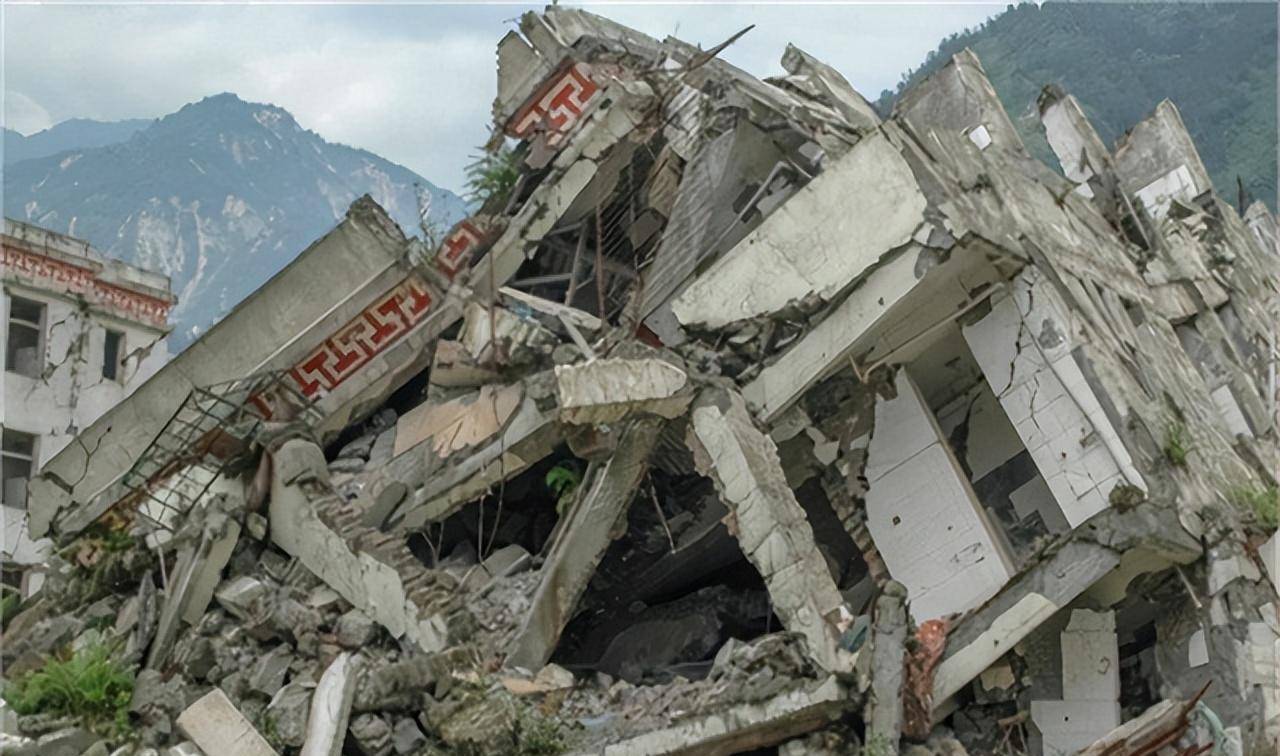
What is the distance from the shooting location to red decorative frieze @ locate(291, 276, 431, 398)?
10.5m

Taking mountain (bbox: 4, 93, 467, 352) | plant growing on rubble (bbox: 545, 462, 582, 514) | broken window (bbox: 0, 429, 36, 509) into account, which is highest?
mountain (bbox: 4, 93, 467, 352)

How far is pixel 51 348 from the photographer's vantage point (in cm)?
1756

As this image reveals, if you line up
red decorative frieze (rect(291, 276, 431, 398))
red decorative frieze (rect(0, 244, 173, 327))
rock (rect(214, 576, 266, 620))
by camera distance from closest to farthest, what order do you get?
1. rock (rect(214, 576, 266, 620))
2. red decorative frieze (rect(291, 276, 431, 398))
3. red decorative frieze (rect(0, 244, 173, 327))

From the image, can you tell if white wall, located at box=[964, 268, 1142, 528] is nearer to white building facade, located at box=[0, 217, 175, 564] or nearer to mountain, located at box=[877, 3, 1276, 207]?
white building facade, located at box=[0, 217, 175, 564]

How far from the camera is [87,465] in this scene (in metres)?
10.5

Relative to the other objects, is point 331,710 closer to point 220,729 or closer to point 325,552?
point 220,729

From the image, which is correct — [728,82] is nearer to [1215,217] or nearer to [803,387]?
[803,387]

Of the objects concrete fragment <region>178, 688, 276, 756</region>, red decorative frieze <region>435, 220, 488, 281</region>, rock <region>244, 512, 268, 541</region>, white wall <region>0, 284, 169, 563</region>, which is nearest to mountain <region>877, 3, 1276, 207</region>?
white wall <region>0, 284, 169, 563</region>

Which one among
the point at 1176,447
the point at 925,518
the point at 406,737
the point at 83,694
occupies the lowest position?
the point at 1176,447

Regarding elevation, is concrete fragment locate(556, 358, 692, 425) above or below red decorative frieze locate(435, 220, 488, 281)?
below

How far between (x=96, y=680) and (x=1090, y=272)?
27.7ft

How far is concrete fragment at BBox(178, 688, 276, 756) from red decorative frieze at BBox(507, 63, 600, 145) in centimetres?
604

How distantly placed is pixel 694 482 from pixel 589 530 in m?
1.38

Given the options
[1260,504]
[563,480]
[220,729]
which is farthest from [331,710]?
[1260,504]
